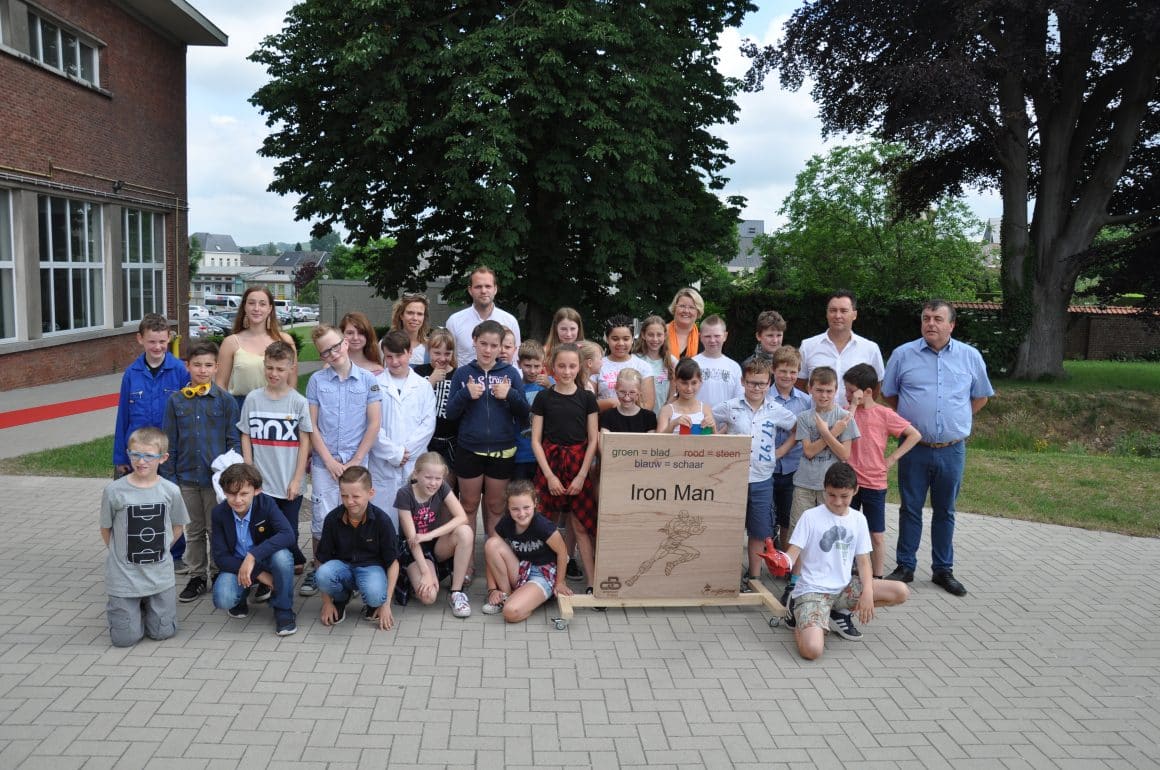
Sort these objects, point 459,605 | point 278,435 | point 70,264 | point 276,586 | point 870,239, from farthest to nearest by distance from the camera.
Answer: point 870,239 → point 70,264 → point 278,435 → point 459,605 → point 276,586

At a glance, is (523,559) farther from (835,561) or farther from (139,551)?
(139,551)

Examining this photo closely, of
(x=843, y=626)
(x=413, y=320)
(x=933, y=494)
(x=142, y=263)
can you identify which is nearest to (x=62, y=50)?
(x=142, y=263)

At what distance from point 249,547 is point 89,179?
55.3 feet

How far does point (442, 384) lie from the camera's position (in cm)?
661

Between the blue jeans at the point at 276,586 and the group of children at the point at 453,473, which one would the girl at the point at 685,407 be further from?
the blue jeans at the point at 276,586

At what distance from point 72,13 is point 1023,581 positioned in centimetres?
2051

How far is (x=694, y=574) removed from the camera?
18.9 ft

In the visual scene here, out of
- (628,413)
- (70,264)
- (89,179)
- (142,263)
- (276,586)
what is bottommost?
(276,586)

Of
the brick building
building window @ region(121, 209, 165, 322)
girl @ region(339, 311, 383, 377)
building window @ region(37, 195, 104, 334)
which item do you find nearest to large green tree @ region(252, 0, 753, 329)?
the brick building

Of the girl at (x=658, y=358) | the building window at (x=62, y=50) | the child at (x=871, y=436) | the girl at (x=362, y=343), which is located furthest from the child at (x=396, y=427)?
the building window at (x=62, y=50)

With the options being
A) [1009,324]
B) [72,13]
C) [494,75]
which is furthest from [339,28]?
[1009,324]

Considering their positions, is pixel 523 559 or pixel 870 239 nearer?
pixel 523 559

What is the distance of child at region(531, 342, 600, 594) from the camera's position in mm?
5918

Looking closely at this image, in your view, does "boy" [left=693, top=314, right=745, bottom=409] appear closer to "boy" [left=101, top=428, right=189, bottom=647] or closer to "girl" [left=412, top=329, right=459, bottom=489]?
"girl" [left=412, top=329, right=459, bottom=489]
